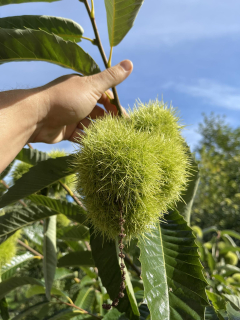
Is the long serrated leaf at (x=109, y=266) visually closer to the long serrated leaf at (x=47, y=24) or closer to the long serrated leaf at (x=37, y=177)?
the long serrated leaf at (x=37, y=177)

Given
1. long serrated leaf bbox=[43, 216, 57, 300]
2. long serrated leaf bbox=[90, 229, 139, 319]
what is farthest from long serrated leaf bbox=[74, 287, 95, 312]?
long serrated leaf bbox=[90, 229, 139, 319]

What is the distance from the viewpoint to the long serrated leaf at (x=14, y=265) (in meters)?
1.67

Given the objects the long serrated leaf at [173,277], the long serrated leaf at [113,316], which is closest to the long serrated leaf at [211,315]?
the long serrated leaf at [173,277]

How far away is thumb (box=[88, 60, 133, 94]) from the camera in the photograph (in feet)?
3.64

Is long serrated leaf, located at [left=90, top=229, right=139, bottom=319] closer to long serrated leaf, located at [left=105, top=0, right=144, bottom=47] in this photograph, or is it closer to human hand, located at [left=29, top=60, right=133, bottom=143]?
human hand, located at [left=29, top=60, right=133, bottom=143]

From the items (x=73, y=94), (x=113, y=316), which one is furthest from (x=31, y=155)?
(x=113, y=316)

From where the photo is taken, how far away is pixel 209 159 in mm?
9172

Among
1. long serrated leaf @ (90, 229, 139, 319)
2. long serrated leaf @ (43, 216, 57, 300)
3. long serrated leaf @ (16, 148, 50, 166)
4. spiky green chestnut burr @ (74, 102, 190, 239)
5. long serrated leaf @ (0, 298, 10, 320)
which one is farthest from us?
long serrated leaf @ (0, 298, 10, 320)

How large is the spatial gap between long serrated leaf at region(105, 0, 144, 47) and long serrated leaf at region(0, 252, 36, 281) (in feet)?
4.81

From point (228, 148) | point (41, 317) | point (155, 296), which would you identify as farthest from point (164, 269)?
point (228, 148)

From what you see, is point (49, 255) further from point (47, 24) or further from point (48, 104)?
point (47, 24)

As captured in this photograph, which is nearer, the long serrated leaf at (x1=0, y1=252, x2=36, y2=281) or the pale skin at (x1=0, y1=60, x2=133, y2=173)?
the pale skin at (x1=0, y1=60, x2=133, y2=173)

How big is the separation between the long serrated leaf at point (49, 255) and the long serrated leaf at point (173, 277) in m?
0.53

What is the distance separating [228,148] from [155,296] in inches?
455
